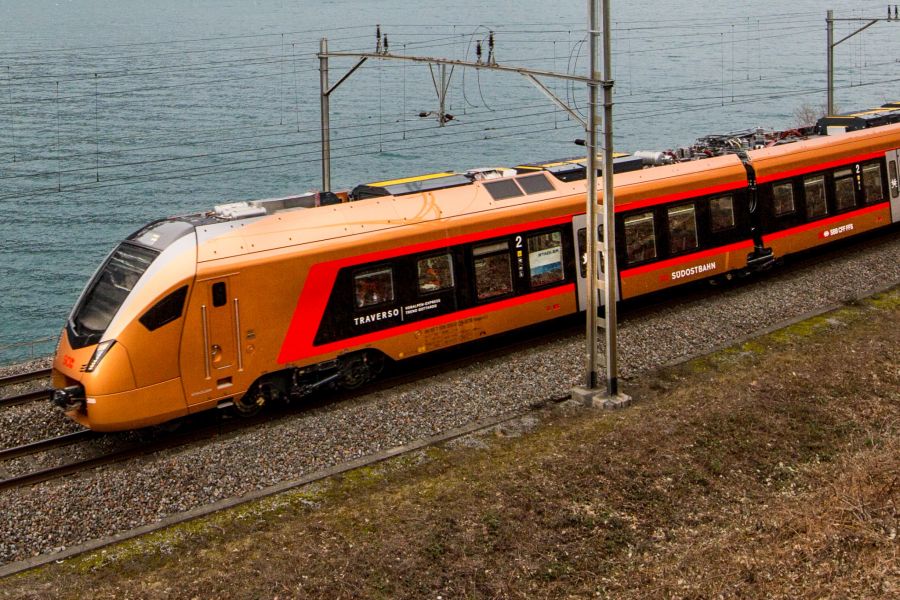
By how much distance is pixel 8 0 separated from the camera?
160000mm

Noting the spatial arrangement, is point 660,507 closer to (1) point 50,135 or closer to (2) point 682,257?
(2) point 682,257

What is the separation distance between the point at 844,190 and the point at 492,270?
37.1 feet

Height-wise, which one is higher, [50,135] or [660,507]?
[50,135]

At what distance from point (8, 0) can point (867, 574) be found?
574 ft

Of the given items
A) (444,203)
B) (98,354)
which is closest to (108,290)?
(98,354)

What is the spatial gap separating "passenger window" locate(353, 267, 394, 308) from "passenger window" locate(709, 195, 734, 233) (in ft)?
27.7

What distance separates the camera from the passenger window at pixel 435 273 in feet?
56.6

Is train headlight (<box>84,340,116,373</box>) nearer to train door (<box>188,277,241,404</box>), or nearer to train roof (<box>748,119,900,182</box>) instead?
train door (<box>188,277,241,404</box>)

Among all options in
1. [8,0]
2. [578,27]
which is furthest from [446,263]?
[8,0]

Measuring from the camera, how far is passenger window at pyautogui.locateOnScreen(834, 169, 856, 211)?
24516mm

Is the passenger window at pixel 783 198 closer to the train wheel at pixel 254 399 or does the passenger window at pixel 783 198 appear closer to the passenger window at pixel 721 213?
the passenger window at pixel 721 213

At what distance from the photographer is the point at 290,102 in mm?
79625

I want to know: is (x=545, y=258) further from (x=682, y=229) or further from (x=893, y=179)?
(x=893, y=179)

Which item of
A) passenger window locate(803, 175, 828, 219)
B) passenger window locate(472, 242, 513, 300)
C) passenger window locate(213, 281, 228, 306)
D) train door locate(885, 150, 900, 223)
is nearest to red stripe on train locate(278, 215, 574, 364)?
passenger window locate(213, 281, 228, 306)
